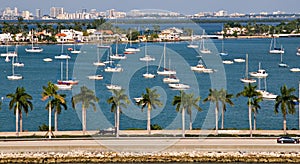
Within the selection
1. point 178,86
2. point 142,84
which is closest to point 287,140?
point 178,86

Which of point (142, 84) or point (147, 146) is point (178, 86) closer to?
point (142, 84)

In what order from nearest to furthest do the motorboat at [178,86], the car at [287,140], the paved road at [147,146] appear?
the paved road at [147,146], the car at [287,140], the motorboat at [178,86]

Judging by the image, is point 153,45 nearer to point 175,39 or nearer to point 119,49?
point 175,39

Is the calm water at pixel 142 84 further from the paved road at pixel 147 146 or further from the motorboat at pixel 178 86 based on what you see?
the paved road at pixel 147 146

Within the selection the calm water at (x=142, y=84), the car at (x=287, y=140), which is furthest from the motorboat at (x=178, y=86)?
the car at (x=287, y=140)

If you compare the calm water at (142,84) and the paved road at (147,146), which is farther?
the calm water at (142,84)

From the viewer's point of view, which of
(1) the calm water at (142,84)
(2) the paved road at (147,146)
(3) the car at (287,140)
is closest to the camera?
(2) the paved road at (147,146)
